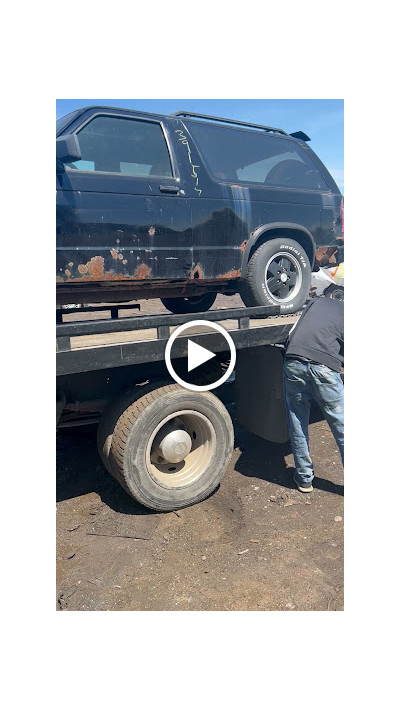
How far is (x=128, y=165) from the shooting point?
383 centimetres

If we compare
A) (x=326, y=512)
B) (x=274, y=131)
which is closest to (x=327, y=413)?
(x=326, y=512)

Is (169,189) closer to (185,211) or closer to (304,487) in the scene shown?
(185,211)

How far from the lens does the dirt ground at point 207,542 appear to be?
2.74 meters

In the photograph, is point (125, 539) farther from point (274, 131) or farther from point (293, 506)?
point (274, 131)

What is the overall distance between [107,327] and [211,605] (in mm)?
1837

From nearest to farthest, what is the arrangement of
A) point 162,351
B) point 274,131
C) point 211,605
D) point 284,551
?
point 211,605
point 284,551
point 162,351
point 274,131

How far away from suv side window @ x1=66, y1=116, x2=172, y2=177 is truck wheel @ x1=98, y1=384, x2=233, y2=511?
1772 millimetres

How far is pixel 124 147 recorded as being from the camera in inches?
152

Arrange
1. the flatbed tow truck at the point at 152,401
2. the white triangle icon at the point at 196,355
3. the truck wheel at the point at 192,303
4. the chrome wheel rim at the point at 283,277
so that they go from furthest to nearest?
the truck wheel at the point at 192,303 < the chrome wheel rim at the point at 283,277 < the white triangle icon at the point at 196,355 < the flatbed tow truck at the point at 152,401

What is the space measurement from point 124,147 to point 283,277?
5.96ft

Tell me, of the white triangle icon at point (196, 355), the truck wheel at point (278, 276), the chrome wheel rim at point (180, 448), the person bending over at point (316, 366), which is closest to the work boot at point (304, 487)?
the person bending over at point (316, 366)

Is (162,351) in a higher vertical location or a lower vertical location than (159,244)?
lower

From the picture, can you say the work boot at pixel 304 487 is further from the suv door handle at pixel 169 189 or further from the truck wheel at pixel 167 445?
the suv door handle at pixel 169 189

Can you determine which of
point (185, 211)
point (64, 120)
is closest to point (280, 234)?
point (185, 211)
